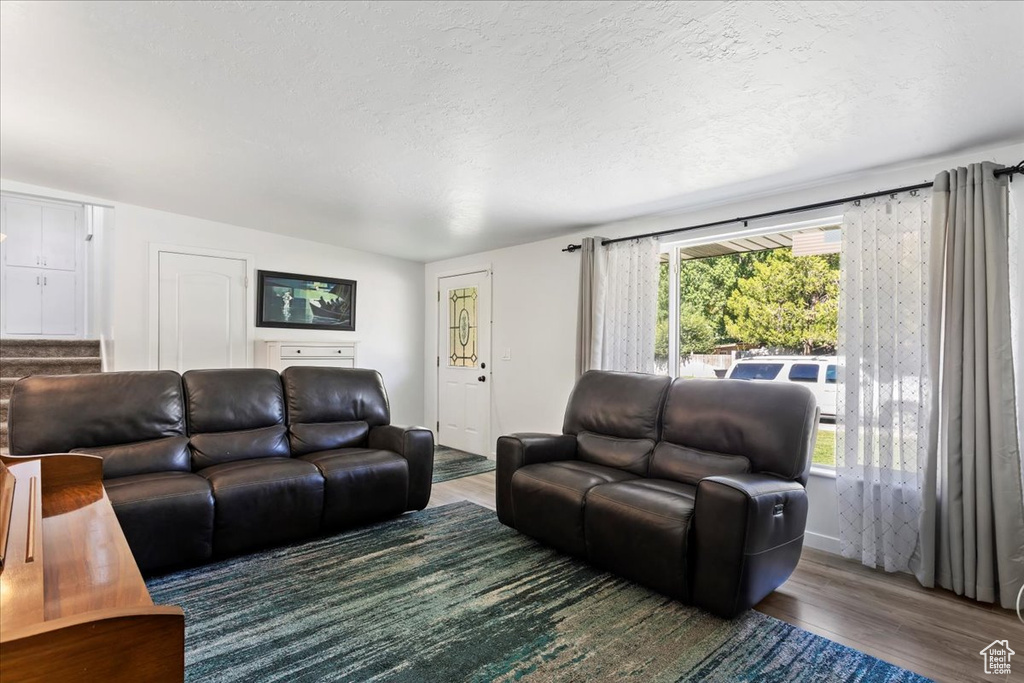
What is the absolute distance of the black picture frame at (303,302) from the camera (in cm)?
482

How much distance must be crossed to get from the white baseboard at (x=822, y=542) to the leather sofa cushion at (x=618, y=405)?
1.16 meters

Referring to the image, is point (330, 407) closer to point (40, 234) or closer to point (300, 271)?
point (300, 271)

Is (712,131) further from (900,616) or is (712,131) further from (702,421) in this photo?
(900,616)

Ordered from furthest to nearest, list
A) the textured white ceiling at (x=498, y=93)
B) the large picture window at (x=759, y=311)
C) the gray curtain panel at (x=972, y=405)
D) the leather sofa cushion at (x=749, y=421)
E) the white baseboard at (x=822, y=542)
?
the large picture window at (x=759, y=311), the white baseboard at (x=822, y=542), the leather sofa cushion at (x=749, y=421), the gray curtain panel at (x=972, y=405), the textured white ceiling at (x=498, y=93)

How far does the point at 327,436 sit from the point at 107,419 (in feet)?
4.09

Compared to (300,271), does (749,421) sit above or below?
below

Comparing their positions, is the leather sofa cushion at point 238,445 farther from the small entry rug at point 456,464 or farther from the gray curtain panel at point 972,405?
the gray curtain panel at point 972,405

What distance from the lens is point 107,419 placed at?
282cm

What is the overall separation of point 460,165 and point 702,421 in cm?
208

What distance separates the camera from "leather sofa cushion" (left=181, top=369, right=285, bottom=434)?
3.16m

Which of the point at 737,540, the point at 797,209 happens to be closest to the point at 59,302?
the point at 737,540

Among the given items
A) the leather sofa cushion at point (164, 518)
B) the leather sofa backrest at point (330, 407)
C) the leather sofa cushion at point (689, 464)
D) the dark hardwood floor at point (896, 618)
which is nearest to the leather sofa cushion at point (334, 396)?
the leather sofa backrest at point (330, 407)

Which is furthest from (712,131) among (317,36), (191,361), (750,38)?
(191,361)

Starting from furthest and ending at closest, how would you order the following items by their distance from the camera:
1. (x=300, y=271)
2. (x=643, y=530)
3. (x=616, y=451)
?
(x=300, y=271) → (x=616, y=451) → (x=643, y=530)
